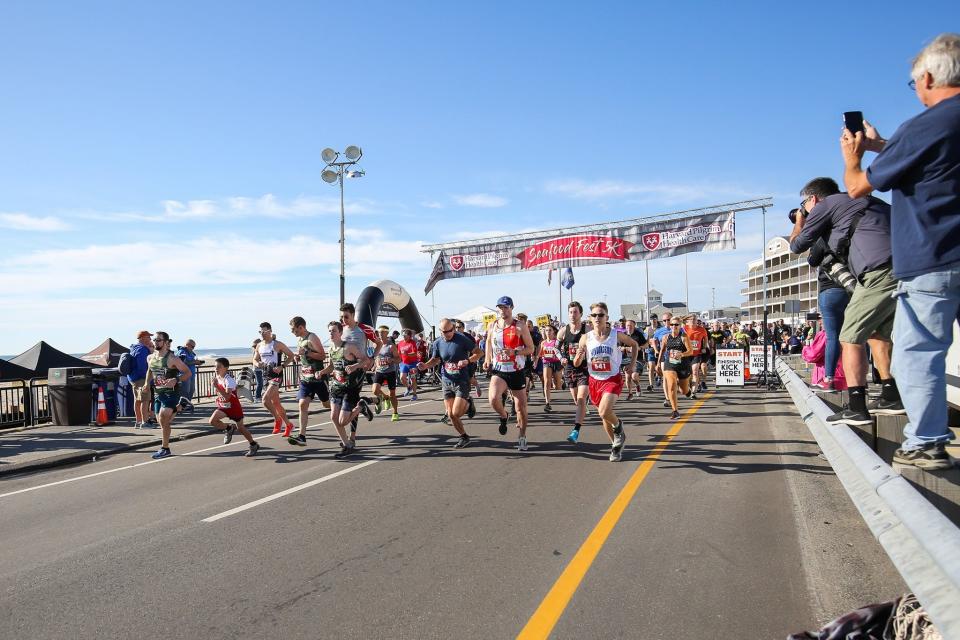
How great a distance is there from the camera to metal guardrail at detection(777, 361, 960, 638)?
63.7 inches

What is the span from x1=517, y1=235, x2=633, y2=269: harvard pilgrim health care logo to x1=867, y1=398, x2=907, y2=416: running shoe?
815 inches

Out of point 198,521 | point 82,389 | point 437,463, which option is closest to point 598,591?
point 198,521

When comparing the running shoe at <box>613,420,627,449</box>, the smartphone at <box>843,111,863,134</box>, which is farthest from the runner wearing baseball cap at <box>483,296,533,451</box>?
the smartphone at <box>843,111,863,134</box>

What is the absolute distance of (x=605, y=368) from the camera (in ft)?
28.2

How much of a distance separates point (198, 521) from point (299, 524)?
3.43 feet

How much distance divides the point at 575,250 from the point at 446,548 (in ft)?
70.0

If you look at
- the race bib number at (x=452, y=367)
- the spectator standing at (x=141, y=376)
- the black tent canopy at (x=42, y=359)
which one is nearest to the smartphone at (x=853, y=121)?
the race bib number at (x=452, y=367)

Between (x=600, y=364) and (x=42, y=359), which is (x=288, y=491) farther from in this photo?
(x=42, y=359)

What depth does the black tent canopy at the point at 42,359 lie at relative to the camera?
643 inches

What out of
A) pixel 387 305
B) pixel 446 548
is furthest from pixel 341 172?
pixel 446 548

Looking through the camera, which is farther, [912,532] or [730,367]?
[730,367]

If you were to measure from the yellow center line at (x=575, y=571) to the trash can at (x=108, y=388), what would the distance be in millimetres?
12268

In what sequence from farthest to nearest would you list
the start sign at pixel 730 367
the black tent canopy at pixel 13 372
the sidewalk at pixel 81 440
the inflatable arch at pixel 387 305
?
the inflatable arch at pixel 387 305 < the start sign at pixel 730 367 < the black tent canopy at pixel 13 372 < the sidewalk at pixel 81 440

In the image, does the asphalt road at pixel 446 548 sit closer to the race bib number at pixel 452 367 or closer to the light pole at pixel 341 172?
the race bib number at pixel 452 367
